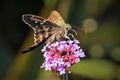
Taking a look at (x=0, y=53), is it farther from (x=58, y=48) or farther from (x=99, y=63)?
(x=58, y=48)

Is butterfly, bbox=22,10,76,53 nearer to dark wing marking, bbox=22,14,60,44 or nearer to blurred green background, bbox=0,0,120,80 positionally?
dark wing marking, bbox=22,14,60,44

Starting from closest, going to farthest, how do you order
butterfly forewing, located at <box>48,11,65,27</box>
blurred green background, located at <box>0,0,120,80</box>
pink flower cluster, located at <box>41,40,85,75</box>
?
pink flower cluster, located at <box>41,40,85,75</box> < butterfly forewing, located at <box>48,11,65,27</box> < blurred green background, located at <box>0,0,120,80</box>

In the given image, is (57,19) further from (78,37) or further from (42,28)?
(78,37)

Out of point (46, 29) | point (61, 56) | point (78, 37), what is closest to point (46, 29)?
point (46, 29)

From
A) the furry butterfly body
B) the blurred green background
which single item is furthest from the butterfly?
the blurred green background

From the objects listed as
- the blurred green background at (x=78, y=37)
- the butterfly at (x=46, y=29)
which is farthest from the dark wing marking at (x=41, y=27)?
the blurred green background at (x=78, y=37)

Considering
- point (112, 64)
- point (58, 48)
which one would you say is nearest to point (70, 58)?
point (58, 48)

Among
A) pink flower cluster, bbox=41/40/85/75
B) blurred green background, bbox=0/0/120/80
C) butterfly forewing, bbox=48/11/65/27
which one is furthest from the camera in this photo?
blurred green background, bbox=0/0/120/80
